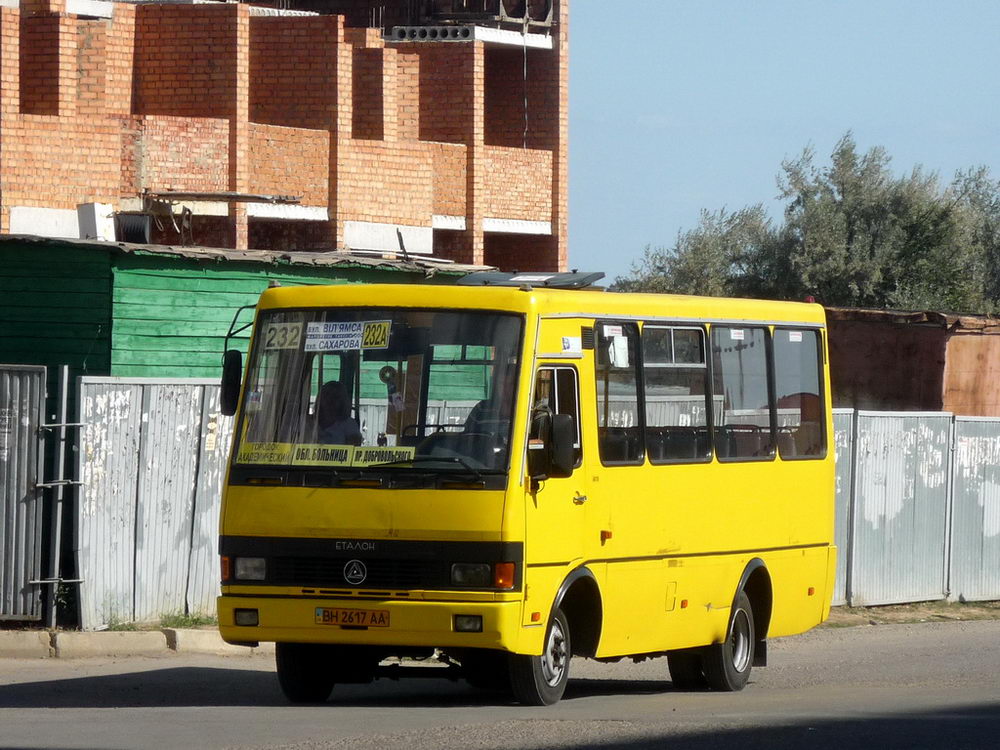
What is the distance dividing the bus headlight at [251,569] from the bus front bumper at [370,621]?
12cm

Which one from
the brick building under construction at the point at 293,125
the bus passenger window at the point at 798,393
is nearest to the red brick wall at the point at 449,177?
the brick building under construction at the point at 293,125

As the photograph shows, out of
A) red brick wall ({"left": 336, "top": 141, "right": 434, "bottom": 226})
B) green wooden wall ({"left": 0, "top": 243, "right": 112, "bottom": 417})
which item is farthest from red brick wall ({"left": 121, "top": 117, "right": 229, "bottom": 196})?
green wooden wall ({"left": 0, "top": 243, "right": 112, "bottom": 417})

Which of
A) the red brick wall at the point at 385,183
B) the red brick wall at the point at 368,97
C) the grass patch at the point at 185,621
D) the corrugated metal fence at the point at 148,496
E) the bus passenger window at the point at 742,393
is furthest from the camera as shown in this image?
the red brick wall at the point at 368,97

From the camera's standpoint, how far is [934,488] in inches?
824

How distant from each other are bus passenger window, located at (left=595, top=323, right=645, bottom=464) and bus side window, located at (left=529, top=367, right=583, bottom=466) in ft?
0.97

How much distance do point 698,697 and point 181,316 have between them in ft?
25.5

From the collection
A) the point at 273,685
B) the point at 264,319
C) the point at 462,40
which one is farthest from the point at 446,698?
the point at 462,40

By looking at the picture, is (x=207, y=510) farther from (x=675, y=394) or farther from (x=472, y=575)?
(x=472, y=575)

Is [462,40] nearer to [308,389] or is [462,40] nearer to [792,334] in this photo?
[792,334]

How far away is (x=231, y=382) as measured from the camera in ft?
35.8

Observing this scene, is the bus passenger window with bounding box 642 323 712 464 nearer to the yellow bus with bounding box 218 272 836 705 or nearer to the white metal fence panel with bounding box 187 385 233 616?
the yellow bus with bounding box 218 272 836 705

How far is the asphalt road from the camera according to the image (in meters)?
Answer: 9.23

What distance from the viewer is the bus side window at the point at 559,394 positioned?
10.8 metres

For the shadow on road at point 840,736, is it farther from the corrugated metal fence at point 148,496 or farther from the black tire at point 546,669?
the corrugated metal fence at point 148,496
